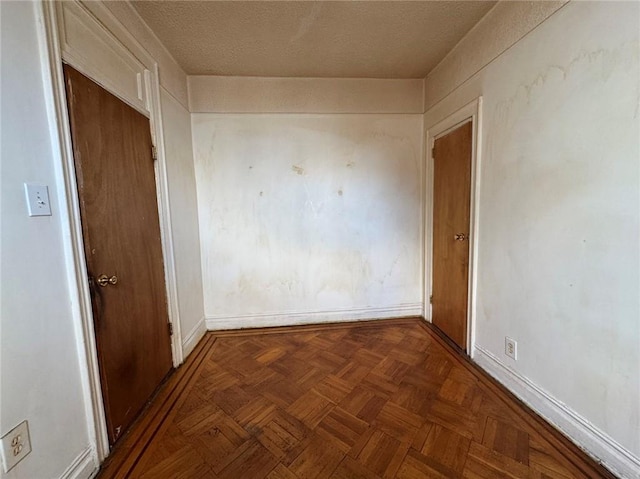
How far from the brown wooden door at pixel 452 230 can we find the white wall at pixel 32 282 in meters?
2.48

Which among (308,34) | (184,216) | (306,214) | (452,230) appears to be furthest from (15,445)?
(452,230)

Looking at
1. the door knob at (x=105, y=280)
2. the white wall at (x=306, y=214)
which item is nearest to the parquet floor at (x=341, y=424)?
the white wall at (x=306, y=214)

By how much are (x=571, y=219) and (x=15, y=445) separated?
249cm

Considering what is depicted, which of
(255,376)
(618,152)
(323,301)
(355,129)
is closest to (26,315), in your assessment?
(255,376)

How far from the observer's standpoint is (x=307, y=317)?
2.93 meters

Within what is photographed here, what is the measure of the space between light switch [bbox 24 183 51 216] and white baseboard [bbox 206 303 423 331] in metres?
1.95

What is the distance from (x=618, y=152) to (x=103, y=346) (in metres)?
2.52

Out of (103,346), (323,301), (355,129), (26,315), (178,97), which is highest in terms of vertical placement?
(178,97)

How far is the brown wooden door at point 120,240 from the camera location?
1315mm

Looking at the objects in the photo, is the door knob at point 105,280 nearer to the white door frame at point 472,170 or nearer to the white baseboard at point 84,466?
the white baseboard at point 84,466

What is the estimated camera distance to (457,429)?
4.95ft

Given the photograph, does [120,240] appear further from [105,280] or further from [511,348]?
[511,348]

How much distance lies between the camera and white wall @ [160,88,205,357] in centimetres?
218

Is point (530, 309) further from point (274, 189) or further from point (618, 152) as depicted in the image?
point (274, 189)
